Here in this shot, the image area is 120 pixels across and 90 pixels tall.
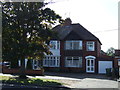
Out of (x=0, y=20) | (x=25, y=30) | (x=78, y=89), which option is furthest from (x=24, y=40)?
(x=78, y=89)

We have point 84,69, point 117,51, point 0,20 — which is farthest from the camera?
point 84,69

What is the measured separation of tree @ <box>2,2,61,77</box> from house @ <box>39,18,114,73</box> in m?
14.5

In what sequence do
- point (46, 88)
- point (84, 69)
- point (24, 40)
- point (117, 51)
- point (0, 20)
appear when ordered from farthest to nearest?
point (84, 69)
point (117, 51)
point (24, 40)
point (0, 20)
point (46, 88)

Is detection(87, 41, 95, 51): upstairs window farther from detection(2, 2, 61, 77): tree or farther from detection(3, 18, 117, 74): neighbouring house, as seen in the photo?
detection(2, 2, 61, 77): tree

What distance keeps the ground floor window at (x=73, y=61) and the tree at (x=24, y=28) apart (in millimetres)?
14944

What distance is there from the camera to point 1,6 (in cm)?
1819

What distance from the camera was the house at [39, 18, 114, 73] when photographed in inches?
1303

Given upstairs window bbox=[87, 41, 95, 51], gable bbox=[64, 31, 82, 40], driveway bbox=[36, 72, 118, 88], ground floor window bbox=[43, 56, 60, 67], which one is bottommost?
driveway bbox=[36, 72, 118, 88]

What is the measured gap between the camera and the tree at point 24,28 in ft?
58.2

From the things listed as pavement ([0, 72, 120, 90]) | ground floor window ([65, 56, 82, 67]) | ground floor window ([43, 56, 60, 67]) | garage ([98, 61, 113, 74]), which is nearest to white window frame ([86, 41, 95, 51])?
ground floor window ([65, 56, 82, 67])

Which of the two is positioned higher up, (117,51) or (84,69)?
(117,51)

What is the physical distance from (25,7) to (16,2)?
2.87ft

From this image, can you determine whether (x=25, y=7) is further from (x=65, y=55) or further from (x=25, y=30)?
(x=65, y=55)

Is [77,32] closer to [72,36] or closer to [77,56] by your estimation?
[72,36]
